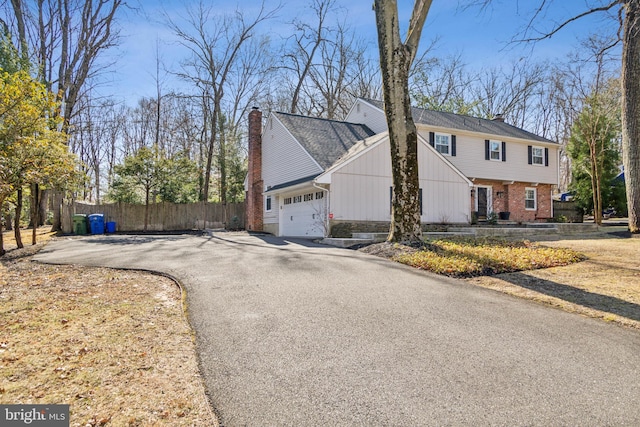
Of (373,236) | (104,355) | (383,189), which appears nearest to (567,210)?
(383,189)

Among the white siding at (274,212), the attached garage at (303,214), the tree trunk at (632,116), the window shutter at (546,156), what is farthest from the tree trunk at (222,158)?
the tree trunk at (632,116)

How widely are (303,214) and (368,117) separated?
23.2 ft

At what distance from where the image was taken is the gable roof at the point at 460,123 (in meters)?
19.7

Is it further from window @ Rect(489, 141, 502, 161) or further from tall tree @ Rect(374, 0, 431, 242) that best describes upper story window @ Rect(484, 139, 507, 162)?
tall tree @ Rect(374, 0, 431, 242)

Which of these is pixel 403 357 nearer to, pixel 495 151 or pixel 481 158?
pixel 481 158

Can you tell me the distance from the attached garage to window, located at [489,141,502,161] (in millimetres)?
11234

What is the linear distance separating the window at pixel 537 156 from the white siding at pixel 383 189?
8.10m

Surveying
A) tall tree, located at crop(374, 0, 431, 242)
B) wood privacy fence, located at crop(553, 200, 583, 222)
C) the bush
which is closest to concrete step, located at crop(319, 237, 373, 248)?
tall tree, located at crop(374, 0, 431, 242)

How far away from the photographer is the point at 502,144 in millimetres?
21078

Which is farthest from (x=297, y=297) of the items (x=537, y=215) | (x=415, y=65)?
(x=415, y=65)

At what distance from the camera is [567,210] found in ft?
77.4

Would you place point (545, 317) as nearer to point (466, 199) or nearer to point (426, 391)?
point (426, 391)

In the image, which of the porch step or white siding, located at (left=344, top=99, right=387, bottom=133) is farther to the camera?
white siding, located at (left=344, top=99, right=387, bottom=133)

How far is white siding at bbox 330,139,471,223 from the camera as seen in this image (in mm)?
13820
